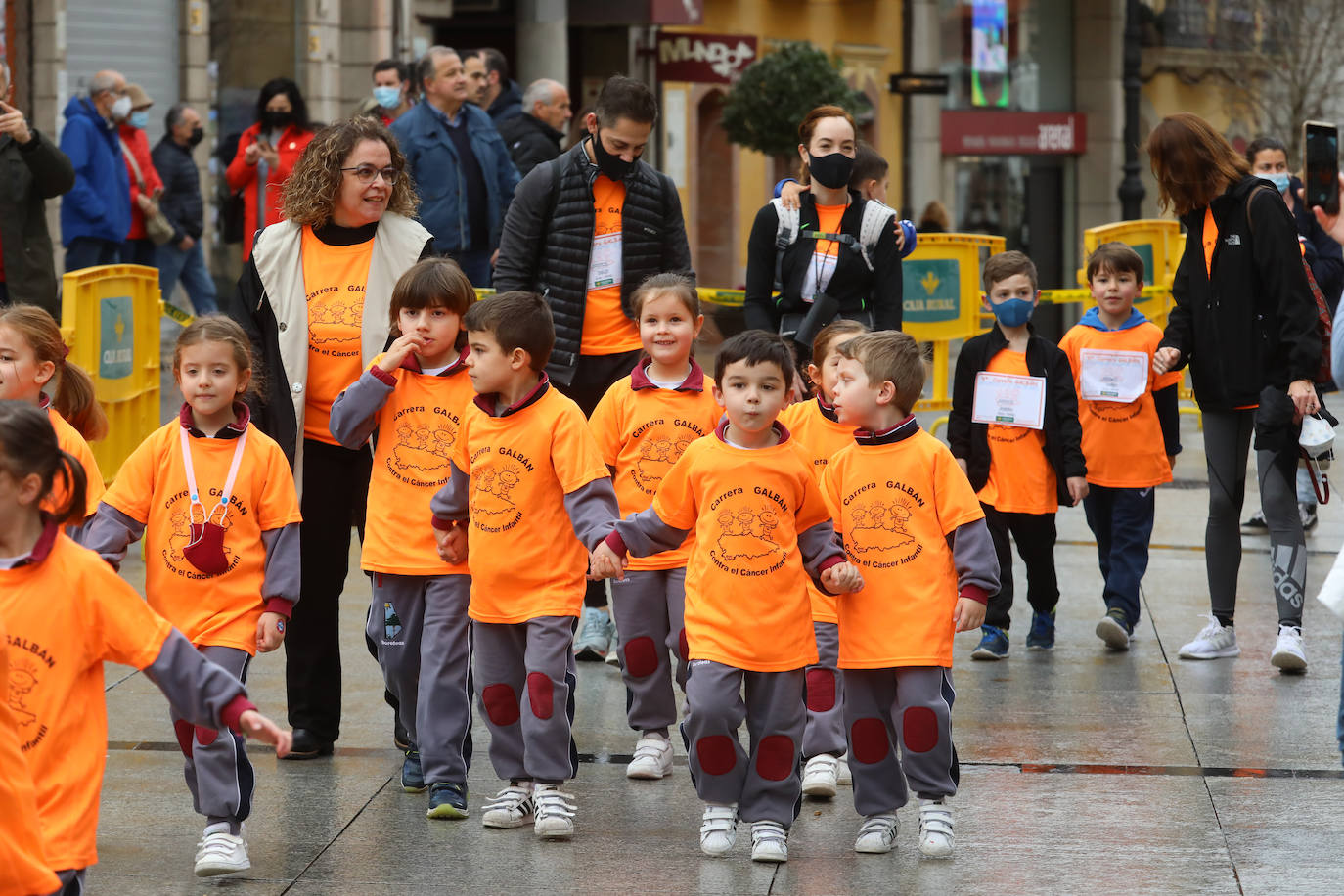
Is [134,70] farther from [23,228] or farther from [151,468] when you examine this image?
[151,468]

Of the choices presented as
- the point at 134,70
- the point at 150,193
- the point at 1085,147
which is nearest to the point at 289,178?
the point at 150,193

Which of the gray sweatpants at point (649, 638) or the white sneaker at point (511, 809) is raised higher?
the gray sweatpants at point (649, 638)

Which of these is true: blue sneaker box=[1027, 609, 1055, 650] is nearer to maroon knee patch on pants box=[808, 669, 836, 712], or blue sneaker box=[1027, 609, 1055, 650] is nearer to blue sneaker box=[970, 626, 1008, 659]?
blue sneaker box=[970, 626, 1008, 659]

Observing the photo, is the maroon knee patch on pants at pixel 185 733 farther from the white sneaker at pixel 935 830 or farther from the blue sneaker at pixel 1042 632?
the blue sneaker at pixel 1042 632

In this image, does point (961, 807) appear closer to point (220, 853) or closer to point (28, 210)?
point (220, 853)

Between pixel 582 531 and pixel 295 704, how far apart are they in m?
1.46

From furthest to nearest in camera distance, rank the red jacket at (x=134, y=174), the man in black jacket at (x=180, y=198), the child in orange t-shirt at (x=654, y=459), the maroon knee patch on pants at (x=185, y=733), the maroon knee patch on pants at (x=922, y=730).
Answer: the man in black jacket at (x=180, y=198), the red jacket at (x=134, y=174), the child in orange t-shirt at (x=654, y=459), the maroon knee patch on pants at (x=922, y=730), the maroon knee patch on pants at (x=185, y=733)

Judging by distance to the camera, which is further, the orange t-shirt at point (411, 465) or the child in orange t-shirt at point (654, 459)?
the child in orange t-shirt at point (654, 459)

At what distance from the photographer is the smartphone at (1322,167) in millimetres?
A: 5523

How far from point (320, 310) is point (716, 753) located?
6.33 ft

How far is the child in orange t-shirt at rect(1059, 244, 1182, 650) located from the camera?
8.08m

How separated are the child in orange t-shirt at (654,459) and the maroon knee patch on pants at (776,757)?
92 centimetres

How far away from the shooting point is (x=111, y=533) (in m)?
5.10

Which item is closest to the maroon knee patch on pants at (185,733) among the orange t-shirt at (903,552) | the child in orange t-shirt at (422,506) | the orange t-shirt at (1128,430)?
the child in orange t-shirt at (422,506)
